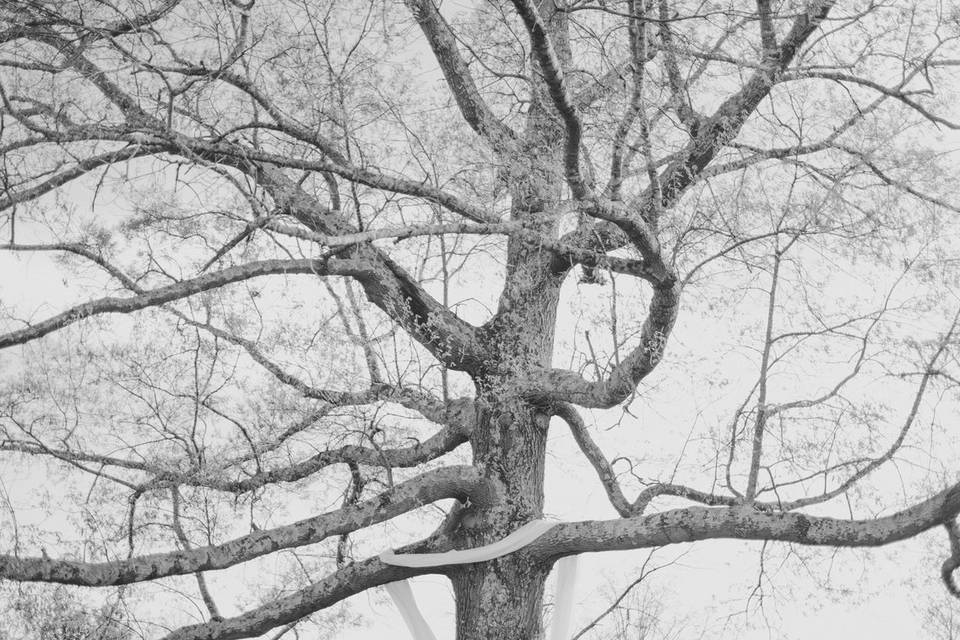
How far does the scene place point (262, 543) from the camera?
495cm

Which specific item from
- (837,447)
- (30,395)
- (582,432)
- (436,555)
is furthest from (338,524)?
(837,447)

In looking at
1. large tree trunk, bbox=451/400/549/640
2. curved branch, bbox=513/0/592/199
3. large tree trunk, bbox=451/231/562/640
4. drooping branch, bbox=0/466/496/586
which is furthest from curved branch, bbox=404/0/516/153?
drooping branch, bbox=0/466/496/586

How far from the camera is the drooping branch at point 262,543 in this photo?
4324 millimetres

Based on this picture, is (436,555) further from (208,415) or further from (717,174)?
(717,174)

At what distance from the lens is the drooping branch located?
4.32 m

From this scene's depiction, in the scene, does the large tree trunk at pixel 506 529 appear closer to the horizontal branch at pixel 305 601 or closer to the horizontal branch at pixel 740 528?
the horizontal branch at pixel 740 528

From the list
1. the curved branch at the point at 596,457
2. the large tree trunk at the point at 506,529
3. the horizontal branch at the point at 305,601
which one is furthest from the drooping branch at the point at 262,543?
the curved branch at the point at 596,457

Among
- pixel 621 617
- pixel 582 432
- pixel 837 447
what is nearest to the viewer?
pixel 837 447

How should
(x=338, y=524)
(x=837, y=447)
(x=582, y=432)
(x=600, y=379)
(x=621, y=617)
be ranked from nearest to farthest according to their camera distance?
(x=338, y=524) → (x=600, y=379) → (x=837, y=447) → (x=582, y=432) → (x=621, y=617)

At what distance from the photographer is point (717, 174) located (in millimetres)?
6055

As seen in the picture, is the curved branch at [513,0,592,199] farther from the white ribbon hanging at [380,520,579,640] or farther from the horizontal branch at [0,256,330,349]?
the white ribbon hanging at [380,520,579,640]

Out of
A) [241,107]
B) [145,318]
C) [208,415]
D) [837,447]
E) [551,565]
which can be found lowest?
[551,565]

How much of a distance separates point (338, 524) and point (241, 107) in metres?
2.64

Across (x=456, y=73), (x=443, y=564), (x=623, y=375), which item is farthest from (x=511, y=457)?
(x=456, y=73)
